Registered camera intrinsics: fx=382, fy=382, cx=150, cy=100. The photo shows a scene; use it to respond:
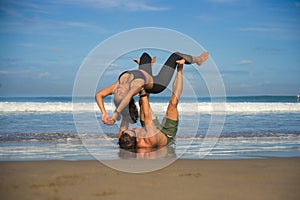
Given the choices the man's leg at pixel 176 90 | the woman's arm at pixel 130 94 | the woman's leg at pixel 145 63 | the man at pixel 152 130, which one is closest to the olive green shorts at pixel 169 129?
the man at pixel 152 130

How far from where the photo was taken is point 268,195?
13.6ft

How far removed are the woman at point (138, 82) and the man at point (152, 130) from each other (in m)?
0.20

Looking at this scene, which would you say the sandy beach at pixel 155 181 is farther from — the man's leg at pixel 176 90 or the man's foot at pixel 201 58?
the man's foot at pixel 201 58

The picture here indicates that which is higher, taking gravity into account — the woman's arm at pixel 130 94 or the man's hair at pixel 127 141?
the woman's arm at pixel 130 94

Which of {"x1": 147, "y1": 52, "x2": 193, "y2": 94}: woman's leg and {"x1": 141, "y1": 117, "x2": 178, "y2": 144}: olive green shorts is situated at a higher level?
{"x1": 147, "y1": 52, "x2": 193, "y2": 94}: woman's leg

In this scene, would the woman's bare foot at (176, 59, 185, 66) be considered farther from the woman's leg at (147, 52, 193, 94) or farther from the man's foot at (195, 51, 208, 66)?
the man's foot at (195, 51, 208, 66)

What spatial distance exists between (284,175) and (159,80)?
11.3ft

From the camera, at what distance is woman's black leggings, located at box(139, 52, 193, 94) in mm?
7785

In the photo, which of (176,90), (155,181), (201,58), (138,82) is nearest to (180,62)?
(201,58)

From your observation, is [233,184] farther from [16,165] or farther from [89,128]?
[89,128]

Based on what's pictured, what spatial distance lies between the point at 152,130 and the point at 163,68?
1.42m

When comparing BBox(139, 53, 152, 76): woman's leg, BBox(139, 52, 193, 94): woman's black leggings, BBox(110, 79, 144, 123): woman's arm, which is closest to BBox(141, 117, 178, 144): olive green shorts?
BBox(139, 52, 193, 94): woman's black leggings

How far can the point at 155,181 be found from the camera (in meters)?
4.74

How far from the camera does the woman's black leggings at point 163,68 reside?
307 inches
